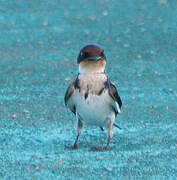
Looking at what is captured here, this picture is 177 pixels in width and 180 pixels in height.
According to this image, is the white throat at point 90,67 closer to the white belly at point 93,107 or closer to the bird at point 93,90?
the bird at point 93,90

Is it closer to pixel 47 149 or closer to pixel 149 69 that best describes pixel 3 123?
pixel 47 149

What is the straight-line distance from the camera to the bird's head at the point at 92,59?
21.2 ft

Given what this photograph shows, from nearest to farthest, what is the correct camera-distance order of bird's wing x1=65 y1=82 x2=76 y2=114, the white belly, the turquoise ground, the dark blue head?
the turquoise ground → the dark blue head → the white belly → bird's wing x1=65 y1=82 x2=76 y2=114

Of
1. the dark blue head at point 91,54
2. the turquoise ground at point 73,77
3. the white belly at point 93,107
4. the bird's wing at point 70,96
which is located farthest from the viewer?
the bird's wing at point 70,96

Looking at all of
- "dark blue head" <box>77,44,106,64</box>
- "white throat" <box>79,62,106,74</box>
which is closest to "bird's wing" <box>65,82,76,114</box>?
"white throat" <box>79,62,106,74</box>

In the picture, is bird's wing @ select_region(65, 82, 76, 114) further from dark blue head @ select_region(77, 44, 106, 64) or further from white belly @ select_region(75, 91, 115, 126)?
dark blue head @ select_region(77, 44, 106, 64)

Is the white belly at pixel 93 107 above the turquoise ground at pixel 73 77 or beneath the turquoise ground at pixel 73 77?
above

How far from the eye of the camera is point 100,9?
13.4 meters

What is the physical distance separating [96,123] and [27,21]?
626 centimetres

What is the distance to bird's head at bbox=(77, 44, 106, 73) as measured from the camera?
647 cm

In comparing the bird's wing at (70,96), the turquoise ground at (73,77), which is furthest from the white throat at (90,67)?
the turquoise ground at (73,77)

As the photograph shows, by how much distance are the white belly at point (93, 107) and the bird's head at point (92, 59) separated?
231 millimetres

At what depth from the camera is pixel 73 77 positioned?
9.55 m

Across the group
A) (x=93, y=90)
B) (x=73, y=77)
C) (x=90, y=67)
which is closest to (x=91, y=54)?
(x=90, y=67)
